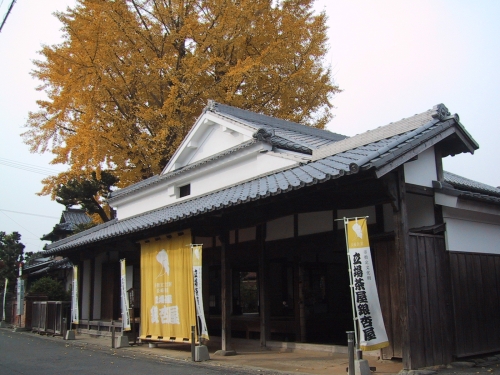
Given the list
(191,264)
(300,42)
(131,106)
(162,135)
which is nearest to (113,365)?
(191,264)

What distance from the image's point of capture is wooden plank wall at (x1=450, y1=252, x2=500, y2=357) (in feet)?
30.7

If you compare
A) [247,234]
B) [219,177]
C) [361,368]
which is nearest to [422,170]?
[361,368]

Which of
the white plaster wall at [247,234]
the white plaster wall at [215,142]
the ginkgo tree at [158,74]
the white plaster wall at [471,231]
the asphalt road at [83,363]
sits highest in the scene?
the ginkgo tree at [158,74]

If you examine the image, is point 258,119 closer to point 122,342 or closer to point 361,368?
point 122,342

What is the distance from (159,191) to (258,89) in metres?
7.48

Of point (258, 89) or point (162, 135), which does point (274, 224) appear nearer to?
point (162, 135)

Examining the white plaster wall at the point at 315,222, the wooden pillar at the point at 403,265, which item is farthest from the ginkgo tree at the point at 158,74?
the wooden pillar at the point at 403,265

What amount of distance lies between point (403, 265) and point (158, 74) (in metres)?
16.2

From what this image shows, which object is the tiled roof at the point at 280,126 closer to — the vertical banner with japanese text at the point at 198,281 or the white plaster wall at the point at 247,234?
the white plaster wall at the point at 247,234

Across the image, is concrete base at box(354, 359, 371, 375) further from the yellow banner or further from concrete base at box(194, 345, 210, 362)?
the yellow banner

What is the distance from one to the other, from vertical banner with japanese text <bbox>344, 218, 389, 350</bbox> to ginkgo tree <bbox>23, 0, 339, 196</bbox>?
13252mm

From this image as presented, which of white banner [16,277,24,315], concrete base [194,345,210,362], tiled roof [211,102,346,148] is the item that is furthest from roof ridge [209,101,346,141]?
white banner [16,277,24,315]

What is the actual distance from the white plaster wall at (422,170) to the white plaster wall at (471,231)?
70 centimetres

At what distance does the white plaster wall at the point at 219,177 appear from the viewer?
1357 cm
